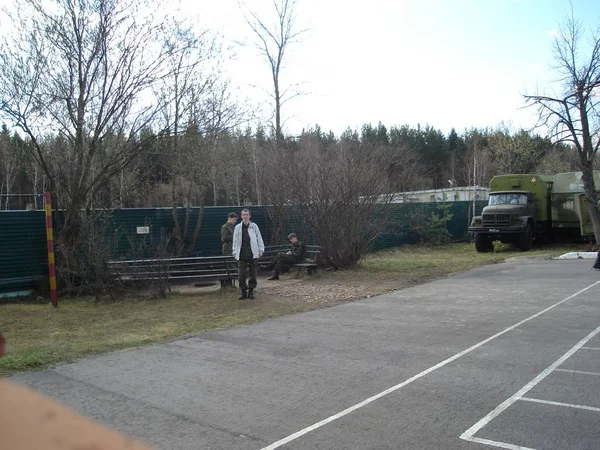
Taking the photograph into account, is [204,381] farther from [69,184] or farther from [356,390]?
[69,184]

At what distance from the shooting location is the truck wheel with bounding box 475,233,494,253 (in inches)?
896

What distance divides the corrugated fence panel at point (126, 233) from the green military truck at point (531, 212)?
817 cm

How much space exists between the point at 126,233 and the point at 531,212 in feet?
57.2

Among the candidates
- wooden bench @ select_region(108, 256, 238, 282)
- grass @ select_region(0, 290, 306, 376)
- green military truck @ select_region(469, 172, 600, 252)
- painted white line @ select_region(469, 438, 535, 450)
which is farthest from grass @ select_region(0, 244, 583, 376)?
green military truck @ select_region(469, 172, 600, 252)

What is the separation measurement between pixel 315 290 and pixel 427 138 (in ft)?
193

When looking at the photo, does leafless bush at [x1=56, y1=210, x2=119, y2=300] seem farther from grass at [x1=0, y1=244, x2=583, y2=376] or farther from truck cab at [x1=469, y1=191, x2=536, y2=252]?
truck cab at [x1=469, y1=191, x2=536, y2=252]

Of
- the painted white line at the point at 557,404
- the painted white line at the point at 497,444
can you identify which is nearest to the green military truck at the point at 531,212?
the painted white line at the point at 557,404

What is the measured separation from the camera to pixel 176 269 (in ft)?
40.0

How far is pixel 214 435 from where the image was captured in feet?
13.6

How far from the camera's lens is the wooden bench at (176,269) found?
11.5 m

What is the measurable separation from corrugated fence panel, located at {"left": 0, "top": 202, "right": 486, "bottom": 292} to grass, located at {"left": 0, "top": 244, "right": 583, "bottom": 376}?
1137 millimetres

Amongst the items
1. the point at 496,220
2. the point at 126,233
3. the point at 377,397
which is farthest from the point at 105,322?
the point at 496,220

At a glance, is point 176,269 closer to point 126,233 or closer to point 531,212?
point 126,233

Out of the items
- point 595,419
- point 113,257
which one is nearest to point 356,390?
point 595,419
